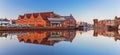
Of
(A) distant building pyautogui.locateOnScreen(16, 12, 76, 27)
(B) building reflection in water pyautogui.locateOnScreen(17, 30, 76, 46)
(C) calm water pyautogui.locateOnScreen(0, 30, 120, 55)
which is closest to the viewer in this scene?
(C) calm water pyautogui.locateOnScreen(0, 30, 120, 55)

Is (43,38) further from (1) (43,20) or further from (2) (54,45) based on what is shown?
(1) (43,20)

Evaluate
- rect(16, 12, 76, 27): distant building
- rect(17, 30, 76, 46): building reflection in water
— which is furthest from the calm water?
rect(16, 12, 76, 27): distant building

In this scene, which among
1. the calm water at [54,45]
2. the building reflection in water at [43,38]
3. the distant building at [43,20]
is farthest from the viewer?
the distant building at [43,20]

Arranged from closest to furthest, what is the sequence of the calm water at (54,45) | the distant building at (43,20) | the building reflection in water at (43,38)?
the calm water at (54,45) → the building reflection in water at (43,38) → the distant building at (43,20)

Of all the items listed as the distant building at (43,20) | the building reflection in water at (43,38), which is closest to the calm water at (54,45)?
the building reflection in water at (43,38)

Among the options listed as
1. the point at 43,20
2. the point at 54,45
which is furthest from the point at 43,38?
the point at 43,20

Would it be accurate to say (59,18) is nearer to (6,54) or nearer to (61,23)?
(61,23)

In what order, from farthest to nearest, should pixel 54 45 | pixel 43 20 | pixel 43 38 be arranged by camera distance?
pixel 43 20 < pixel 43 38 < pixel 54 45

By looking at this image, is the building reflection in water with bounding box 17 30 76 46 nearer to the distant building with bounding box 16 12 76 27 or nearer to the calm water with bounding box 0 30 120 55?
the calm water with bounding box 0 30 120 55

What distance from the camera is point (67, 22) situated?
47.1 metres

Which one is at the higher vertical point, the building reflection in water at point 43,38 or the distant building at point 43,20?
the distant building at point 43,20

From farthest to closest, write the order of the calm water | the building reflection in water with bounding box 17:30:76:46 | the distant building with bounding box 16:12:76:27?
the distant building with bounding box 16:12:76:27, the building reflection in water with bounding box 17:30:76:46, the calm water

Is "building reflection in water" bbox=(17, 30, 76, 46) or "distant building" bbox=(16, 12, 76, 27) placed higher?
"distant building" bbox=(16, 12, 76, 27)

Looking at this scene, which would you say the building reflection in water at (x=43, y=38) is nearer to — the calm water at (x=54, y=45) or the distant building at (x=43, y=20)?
the calm water at (x=54, y=45)
